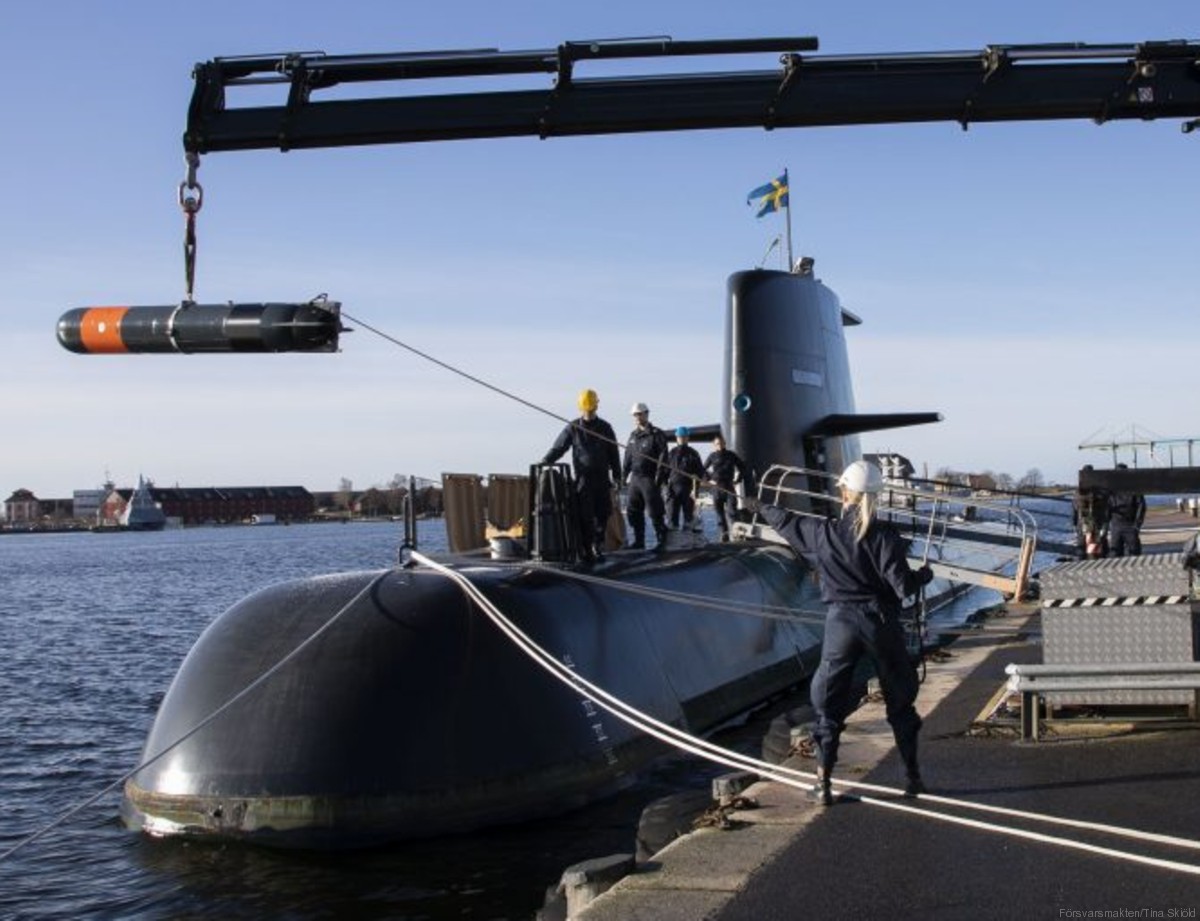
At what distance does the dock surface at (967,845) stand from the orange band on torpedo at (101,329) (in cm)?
490

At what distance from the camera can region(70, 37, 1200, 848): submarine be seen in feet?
27.9

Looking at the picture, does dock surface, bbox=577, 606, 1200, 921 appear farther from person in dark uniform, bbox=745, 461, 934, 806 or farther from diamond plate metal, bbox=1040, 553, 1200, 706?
person in dark uniform, bbox=745, 461, 934, 806

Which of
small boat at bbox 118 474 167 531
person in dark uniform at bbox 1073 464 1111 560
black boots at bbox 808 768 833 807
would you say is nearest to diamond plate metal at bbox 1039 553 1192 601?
black boots at bbox 808 768 833 807

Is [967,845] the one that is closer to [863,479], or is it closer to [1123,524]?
[863,479]

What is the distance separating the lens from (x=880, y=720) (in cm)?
955

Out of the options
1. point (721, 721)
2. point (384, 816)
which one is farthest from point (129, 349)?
point (721, 721)

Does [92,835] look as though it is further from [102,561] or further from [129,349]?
[102,561]

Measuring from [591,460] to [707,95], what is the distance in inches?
176

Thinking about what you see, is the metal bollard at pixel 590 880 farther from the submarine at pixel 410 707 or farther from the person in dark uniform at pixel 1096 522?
the person in dark uniform at pixel 1096 522

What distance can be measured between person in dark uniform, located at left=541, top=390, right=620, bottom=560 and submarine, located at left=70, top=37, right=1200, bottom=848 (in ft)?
5.30

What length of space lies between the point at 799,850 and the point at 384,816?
10.3ft

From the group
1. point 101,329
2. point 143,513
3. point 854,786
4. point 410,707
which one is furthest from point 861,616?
point 143,513

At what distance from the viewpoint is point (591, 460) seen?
13.1 meters

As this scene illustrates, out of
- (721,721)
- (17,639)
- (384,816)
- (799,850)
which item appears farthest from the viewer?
(17,639)
